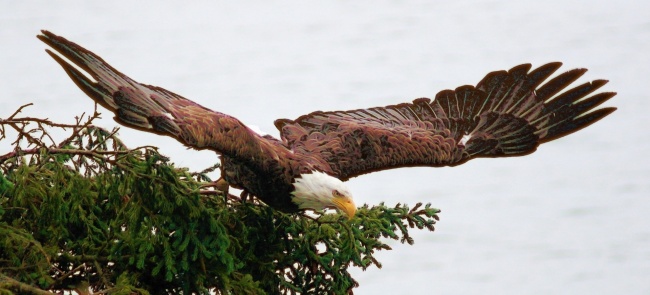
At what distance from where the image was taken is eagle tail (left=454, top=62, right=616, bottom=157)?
31.8 ft

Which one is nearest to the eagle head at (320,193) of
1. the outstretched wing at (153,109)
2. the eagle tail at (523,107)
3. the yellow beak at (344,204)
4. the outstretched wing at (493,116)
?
the yellow beak at (344,204)

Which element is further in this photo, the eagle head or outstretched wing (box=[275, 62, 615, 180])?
outstretched wing (box=[275, 62, 615, 180])

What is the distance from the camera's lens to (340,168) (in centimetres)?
884

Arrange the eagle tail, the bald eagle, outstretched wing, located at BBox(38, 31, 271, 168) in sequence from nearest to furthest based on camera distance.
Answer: outstretched wing, located at BBox(38, 31, 271, 168) → the bald eagle → the eagle tail

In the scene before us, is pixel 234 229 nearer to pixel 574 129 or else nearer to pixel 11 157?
pixel 11 157

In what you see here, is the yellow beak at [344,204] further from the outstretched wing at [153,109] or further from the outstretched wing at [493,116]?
the outstretched wing at [493,116]

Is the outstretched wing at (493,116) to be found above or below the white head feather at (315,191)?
above

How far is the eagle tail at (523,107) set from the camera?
9695 millimetres

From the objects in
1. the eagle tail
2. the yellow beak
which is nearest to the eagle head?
the yellow beak

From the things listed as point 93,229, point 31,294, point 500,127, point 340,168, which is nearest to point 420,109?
point 500,127

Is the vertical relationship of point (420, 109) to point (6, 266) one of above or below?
above

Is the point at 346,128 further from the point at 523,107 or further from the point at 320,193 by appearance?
the point at 523,107

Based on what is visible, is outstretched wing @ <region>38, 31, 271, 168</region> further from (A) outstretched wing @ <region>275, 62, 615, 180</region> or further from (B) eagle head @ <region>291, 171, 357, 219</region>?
(A) outstretched wing @ <region>275, 62, 615, 180</region>

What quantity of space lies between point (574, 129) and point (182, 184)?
9.07ft
